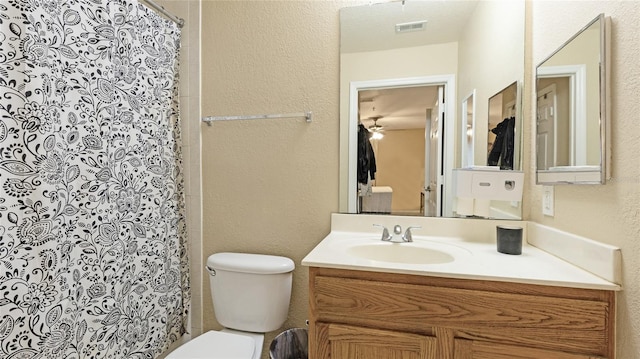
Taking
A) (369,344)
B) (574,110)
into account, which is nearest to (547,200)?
(574,110)

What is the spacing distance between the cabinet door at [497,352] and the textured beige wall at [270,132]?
0.83 m

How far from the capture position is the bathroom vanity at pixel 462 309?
92 centimetres

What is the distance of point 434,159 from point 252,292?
1.11 meters

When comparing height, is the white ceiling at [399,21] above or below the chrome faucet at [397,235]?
above

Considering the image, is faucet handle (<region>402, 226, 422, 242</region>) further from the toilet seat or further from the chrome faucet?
the toilet seat

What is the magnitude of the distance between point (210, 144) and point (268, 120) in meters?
0.38

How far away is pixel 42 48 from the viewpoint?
1005mm

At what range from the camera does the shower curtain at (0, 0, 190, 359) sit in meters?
0.96

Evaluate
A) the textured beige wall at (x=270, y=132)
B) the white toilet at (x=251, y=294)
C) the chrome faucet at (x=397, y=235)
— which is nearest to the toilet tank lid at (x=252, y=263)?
the white toilet at (x=251, y=294)

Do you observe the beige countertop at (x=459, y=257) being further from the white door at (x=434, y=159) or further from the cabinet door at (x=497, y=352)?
the cabinet door at (x=497, y=352)

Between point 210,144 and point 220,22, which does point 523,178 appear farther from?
point 220,22

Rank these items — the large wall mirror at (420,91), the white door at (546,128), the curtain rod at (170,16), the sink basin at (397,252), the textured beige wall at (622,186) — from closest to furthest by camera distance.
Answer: the textured beige wall at (622,186)
the white door at (546,128)
the sink basin at (397,252)
the large wall mirror at (420,91)
the curtain rod at (170,16)

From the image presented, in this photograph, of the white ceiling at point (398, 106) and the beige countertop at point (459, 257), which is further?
the white ceiling at point (398, 106)

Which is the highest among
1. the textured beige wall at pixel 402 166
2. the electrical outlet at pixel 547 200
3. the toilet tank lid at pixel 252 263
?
the textured beige wall at pixel 402 166
